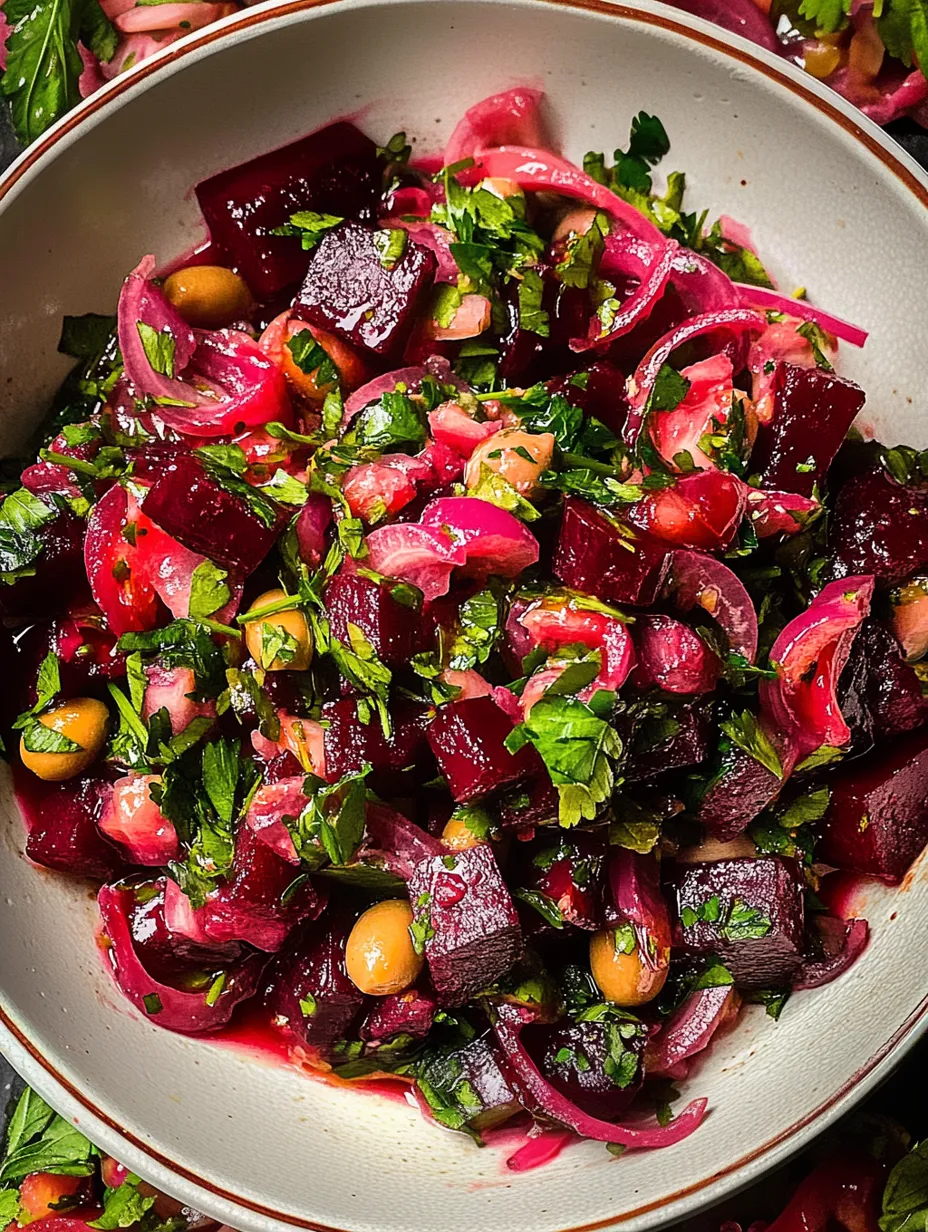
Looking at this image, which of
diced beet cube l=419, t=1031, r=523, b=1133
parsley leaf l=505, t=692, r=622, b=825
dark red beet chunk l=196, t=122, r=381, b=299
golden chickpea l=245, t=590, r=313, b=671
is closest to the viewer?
parsley leaf l=505, t=692, r=622, b=825

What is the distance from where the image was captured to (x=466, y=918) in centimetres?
234

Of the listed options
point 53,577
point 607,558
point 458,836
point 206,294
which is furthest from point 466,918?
point 206,294

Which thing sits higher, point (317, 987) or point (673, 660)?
point (673, 660)

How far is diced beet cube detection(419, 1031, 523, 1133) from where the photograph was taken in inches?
104

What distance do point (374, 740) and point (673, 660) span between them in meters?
0.67

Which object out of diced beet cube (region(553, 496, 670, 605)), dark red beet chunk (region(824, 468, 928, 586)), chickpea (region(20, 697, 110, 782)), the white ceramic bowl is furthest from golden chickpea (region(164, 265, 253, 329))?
dark red beet chunk (region(824, 468, 928, 586))

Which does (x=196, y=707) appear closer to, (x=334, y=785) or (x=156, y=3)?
(x=334, y=785)

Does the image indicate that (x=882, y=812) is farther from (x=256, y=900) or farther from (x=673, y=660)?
(x=256, y=900)

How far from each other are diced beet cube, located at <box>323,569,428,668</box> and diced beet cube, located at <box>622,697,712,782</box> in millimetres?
517

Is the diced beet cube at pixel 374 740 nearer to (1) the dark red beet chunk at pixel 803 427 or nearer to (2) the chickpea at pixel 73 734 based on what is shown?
(2) the chickpea at pixel 73 734

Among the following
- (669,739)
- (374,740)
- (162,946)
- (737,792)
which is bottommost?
(162,946)

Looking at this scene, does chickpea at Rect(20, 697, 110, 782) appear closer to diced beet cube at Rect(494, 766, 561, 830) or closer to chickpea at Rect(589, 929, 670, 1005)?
diced beet cube at Rect(494, 766, 561, 830)

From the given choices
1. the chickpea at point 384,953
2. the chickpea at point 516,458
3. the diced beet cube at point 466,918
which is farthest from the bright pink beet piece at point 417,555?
the chickpea at point 384,953

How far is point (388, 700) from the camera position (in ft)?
8.05
